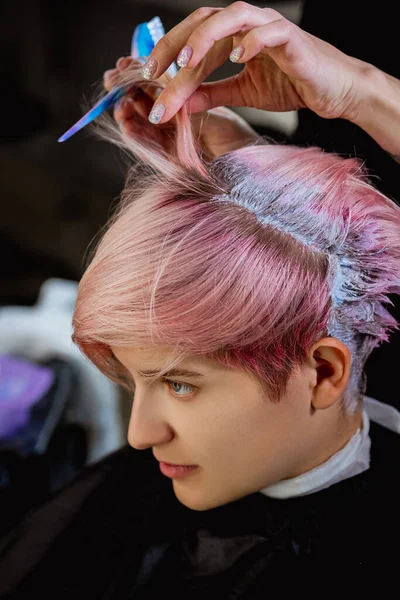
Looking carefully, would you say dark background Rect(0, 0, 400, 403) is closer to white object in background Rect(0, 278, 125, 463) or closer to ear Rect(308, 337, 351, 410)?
white object in background Rect(0, 278, 125, 463)

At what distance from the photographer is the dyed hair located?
68 cm

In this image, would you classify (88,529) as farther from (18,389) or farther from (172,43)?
(172,43)

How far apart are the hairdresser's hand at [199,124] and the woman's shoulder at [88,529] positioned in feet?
1.86

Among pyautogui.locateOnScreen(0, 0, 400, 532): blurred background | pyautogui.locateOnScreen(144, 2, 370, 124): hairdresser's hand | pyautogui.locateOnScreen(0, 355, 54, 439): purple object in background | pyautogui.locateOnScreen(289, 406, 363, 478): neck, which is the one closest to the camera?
pyautogui.locateOnScreen(144, 2, 370, 124): hairdresser's hand

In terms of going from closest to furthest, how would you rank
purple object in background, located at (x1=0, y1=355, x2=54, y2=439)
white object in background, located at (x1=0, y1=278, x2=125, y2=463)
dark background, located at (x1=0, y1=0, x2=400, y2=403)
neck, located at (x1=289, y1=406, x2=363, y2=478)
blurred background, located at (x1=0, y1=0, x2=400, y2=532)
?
neck, located at (x1=289, y1=406, x2=363, y2=478) < blurred background, located at (x1=0, y1=0, x2=400, y2=532) < purple object in background, located at (x1=0, y1=355, x2=54, y2=439) < white object in background, located at (x1=0, y1=278, x2=125, y2=463) < dark background, located at (x1=0, y1=0, x2=400, y2=403)

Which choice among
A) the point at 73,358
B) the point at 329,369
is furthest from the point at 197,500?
the point at 73,358

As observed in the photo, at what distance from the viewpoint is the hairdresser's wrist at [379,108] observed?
0.76 metres

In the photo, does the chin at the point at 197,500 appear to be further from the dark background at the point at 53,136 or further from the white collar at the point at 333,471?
the dark background at the point at 53,136

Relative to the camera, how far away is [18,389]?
1.42 metres

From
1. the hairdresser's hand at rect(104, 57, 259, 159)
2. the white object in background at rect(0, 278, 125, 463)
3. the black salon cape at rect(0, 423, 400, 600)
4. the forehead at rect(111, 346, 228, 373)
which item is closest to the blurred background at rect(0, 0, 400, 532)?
the white object in background at rect(0, 278, 125, 463)

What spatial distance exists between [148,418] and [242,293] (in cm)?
21

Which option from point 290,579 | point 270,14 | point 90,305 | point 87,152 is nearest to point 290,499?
point 290,579

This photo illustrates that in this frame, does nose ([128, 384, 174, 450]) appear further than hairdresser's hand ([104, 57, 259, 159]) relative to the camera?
No

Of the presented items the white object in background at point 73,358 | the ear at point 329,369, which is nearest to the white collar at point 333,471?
the ear at point 329,369
